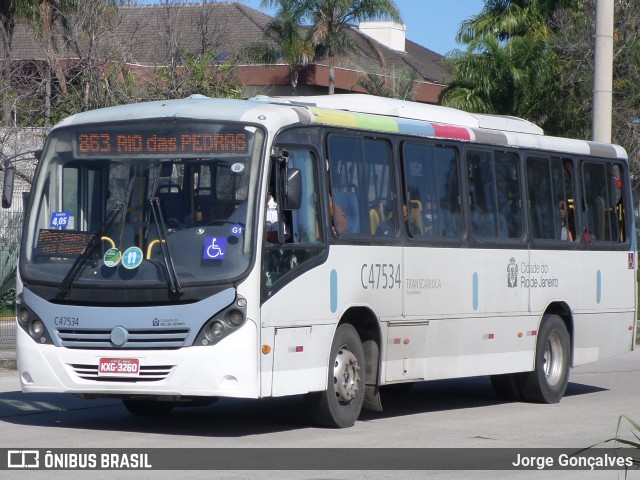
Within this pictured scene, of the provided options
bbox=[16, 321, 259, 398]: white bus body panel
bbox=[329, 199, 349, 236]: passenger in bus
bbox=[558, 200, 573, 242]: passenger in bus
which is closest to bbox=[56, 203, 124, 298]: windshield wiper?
bbox=[16, 321, 259, 398]: white bus body panel

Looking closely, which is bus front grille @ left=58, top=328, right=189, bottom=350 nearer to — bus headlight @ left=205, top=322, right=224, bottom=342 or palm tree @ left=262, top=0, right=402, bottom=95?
bus headlight @ left=205, top=322, right=224, bottom=342

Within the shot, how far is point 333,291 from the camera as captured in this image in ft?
38.8

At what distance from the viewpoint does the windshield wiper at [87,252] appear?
11.2 m

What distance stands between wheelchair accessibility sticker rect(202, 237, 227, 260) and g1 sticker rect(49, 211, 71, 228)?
1.46 metres

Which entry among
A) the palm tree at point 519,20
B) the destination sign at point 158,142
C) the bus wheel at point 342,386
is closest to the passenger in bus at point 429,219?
the bus wheel at point 342,386

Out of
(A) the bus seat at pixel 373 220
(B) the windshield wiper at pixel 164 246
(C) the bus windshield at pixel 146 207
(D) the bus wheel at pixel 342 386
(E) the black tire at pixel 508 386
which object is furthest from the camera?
(E) the black tire at pixel 508 386

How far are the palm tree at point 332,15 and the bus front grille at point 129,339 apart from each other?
3370 centimetres

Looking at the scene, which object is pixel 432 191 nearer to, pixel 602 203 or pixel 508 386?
pixel 508 386

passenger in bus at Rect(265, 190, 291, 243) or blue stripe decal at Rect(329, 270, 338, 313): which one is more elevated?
passenger in bus at Rect(265, 190, 291, 243)

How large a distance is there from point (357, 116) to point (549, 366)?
4.66m

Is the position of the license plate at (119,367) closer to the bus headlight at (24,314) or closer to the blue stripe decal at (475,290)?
the bus headlight at (24,314)

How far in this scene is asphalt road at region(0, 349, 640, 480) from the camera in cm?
970

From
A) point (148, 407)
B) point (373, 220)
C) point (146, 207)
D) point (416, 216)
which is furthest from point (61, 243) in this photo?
point (416, 216)
